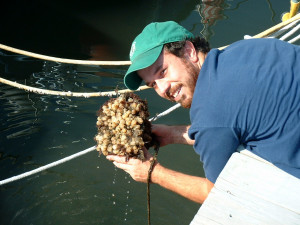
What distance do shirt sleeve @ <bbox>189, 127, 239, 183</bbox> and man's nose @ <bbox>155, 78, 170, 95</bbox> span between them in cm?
37

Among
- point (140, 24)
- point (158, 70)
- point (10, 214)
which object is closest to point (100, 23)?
point (140, 24)

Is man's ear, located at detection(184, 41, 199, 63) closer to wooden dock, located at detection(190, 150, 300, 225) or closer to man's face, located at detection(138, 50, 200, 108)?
man's face, located at detection(138, 50, 200, 108)

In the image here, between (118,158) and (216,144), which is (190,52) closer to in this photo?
(216,144)

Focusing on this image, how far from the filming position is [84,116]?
489 cm

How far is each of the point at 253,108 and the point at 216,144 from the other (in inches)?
8.9

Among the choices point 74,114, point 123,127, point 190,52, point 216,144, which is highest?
point 190,52

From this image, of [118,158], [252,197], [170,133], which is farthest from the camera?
[170,133]

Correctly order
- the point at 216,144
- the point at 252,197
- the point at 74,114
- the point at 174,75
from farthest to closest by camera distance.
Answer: the point at 74,114, the point at 174,75, the point at 216,144, the point at 252,197

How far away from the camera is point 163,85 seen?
2072mm

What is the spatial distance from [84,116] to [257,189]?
356cm

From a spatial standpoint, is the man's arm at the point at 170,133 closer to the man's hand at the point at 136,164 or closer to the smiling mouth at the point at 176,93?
the man's hand at the point at 136,164

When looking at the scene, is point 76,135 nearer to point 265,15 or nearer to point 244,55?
point 244,55

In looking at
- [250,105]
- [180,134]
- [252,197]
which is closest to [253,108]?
[250,105]

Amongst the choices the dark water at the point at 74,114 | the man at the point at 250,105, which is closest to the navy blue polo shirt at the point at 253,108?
the man at the point at 250,105
